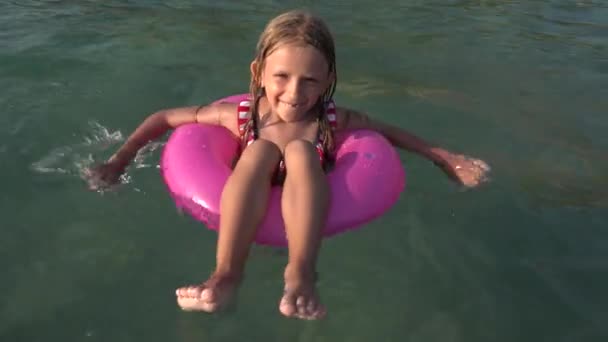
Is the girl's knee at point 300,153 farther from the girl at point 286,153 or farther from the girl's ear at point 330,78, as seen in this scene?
the girl's ear at point 330,78

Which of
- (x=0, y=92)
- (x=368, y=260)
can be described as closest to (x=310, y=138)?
(x=368, y=260)

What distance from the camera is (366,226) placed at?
3322 millimetres

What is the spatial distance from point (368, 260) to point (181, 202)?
1.01 m

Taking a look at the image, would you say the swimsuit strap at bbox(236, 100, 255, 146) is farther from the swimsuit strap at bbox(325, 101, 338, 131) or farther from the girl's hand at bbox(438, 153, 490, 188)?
the girl's hand at bbox(438, 153, 490, 188)

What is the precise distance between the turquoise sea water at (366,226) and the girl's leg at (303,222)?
0.42 m

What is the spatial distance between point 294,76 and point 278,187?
0.53 meters

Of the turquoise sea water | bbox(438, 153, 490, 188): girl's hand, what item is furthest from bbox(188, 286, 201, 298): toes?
bbox(438, 153, 490, 188): girl's hand

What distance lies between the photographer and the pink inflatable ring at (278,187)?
2.68 metres

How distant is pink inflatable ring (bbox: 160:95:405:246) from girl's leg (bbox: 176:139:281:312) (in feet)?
0.30

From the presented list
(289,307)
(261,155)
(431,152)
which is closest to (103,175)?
(261,155)

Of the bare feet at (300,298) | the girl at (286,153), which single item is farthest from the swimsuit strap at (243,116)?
the bare feet at (300,298)

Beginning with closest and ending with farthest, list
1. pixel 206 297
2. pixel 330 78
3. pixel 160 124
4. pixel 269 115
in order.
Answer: pixel 206 297, pixel 330 78, pixel 269 115, pixel 160 124

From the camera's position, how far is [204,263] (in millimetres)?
3033

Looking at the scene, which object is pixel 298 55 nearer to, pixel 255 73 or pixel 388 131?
pixel 255 73
